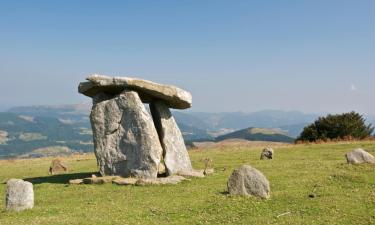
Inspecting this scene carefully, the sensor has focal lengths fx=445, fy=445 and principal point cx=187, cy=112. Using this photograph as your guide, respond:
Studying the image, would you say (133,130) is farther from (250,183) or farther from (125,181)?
(250,183)

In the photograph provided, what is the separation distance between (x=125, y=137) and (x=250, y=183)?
10980 mm

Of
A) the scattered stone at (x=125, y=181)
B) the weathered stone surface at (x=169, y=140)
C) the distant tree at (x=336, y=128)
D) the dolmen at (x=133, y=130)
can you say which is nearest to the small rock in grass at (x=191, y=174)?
the dolmen at (x=133, y=130)

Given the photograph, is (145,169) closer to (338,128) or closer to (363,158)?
(363,158)

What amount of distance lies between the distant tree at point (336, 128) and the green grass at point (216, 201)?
109 ft

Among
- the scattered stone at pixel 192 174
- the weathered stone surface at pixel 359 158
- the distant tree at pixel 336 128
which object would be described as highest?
the distant tree at pixel 336 128

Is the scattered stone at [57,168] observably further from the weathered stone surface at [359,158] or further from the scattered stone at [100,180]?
the weathered stone surface at [359,158]

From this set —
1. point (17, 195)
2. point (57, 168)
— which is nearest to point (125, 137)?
point (17, 195)

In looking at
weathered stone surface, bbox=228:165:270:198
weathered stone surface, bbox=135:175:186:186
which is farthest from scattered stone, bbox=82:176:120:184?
weathered stone surface, bbox=228:165:270:198

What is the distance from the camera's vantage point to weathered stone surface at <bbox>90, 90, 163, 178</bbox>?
27859mm

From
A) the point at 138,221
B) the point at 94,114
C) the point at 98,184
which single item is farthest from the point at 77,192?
the point at 138,221

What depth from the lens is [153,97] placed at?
3061 centimetres

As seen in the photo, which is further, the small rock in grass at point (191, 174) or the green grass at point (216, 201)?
the small rock in grass at point (191, 174)

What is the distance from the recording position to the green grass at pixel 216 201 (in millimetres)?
16984

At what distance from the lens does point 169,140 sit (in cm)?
2953
